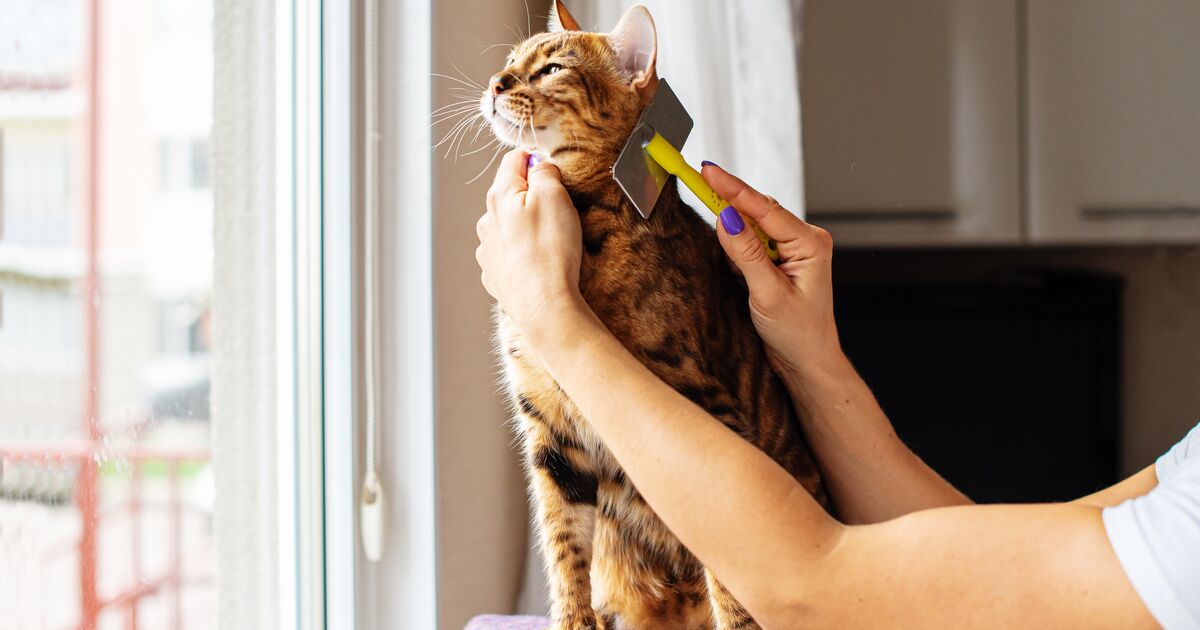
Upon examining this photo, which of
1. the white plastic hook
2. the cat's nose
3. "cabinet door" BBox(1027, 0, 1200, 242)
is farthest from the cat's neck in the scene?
"cabinet door" BBox(1027, 0, 1200, 242)

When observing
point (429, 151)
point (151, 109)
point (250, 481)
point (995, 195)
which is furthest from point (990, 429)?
point (151, 109)

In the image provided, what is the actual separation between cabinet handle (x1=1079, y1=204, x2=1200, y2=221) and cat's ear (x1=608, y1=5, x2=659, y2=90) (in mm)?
1553

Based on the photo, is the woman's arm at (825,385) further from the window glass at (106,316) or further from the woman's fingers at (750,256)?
Result: the window glass at (106,316)

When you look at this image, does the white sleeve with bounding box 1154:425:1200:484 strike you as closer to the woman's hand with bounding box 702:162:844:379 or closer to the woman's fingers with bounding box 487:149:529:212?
the woman's hand with bounding box 702:162:844:379

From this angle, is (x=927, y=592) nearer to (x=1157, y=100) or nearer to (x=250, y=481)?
(x=250, y=481)

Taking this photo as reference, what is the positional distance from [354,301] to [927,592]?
888 millimetres

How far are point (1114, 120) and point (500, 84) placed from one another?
1759 mm

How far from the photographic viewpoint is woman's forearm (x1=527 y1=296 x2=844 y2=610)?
600mm

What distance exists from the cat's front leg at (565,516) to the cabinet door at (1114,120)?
63.5 inches

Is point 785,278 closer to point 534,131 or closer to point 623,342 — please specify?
point 623,342

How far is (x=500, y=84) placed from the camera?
886 mm

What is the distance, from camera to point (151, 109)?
2.98ft

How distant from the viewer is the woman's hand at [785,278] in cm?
83

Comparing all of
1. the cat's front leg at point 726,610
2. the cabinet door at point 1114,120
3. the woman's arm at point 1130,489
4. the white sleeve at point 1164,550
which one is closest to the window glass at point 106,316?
the cat's front leg at point 726,610
